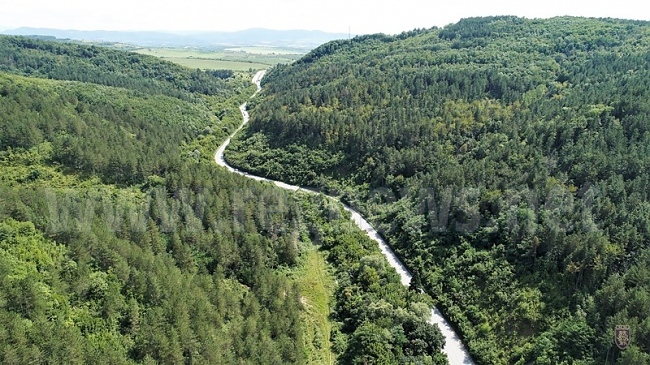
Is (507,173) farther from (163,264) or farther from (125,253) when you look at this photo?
(125,253)

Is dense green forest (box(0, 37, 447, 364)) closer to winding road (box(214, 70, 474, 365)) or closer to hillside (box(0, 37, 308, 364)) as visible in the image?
hillside (box(0, 37, 308, 364))

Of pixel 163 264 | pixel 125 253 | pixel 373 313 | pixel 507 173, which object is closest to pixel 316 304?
pixel 373 313

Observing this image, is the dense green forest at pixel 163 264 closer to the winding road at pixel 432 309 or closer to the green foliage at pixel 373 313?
the green foliage at pixel 373 313

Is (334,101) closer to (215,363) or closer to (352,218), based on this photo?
(352,218)

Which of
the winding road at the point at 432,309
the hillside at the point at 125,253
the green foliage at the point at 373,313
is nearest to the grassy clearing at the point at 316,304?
the hillside at the point at 125,253

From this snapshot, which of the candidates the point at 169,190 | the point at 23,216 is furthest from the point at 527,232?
the point at 23,216

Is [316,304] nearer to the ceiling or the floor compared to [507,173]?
nearer to the floor

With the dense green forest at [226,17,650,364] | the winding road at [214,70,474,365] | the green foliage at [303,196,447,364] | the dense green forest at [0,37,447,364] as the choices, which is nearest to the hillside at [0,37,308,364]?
the dense green forest at [0,37,447,364]
